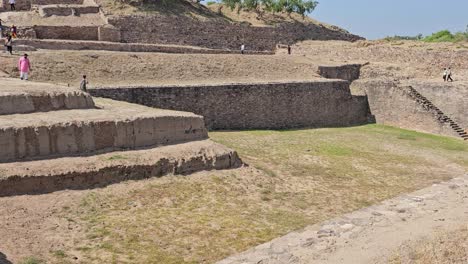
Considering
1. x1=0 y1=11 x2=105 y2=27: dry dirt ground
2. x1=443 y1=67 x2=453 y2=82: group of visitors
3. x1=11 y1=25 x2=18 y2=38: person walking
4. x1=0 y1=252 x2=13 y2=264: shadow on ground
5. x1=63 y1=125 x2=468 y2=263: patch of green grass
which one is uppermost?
x1=0 y1=11 x2=105 y2=27: dry dirt ground

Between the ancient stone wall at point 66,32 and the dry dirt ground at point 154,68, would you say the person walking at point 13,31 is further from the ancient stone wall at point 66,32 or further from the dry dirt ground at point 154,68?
the dry dirt ground at point 154,68

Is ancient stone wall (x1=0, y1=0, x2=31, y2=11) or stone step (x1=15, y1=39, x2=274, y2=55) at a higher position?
ancient stone wall (x1=0, y1=0, x2=31, y2=11)

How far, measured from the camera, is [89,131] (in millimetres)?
9977

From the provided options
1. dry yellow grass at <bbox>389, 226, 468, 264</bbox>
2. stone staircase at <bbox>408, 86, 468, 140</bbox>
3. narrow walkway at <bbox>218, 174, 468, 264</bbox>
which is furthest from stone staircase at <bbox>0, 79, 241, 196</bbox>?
stone staircase at <bbox>408, 86, 468, 140</bbox>

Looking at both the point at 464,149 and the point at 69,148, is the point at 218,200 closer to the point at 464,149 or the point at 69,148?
the point at 69,148

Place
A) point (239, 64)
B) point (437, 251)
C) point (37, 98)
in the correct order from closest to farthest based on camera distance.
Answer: point (437, 251) < point (37, 98) < point (239, 64)

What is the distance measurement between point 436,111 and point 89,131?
15.6 metres

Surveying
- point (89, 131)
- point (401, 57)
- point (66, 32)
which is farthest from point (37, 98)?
point (401, 57)

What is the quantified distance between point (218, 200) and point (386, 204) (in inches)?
135

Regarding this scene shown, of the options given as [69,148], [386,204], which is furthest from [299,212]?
[69,148]

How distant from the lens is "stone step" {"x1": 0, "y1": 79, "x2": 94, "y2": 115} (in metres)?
9.96

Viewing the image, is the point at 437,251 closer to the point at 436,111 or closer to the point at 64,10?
the point at 436,111

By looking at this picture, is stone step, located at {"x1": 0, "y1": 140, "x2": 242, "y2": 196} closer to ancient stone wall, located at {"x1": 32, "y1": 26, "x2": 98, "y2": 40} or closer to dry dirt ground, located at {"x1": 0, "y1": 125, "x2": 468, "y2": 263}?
dry dirt ground, located at {"x1": 0, "y1": 125, "x2": 468, "y2": 263}

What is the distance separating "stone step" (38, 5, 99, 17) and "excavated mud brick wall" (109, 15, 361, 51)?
6.08 ft
